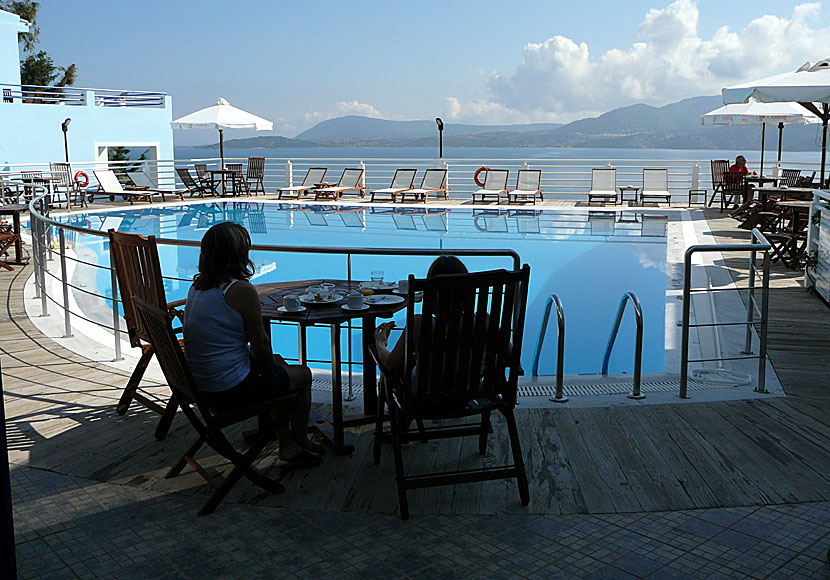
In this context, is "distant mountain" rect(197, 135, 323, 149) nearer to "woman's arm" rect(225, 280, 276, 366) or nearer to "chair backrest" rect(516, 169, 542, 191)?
"chair backrest" rect(516, 169, 542, 191)

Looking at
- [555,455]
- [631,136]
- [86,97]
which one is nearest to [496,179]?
[86,97]

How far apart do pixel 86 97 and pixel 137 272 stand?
62.9 ft

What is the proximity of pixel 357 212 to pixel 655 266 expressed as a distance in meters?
7.17

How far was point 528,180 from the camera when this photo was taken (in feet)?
54.6

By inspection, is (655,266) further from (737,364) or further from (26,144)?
(26,144)

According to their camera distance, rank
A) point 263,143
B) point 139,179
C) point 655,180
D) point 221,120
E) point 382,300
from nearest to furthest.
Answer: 1. point 382,300
2. point 655,180
3. point 139,179
4. point 221,120
5. point 263,143

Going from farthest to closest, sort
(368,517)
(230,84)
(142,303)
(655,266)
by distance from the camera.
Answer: (230,84)
(655,266)
(142,303)
(368,517)

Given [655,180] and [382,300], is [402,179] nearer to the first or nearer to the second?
[655,180]

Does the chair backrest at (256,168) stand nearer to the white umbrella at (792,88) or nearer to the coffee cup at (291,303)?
the white umbrella at (792,88)

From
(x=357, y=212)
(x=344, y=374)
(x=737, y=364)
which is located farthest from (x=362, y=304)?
(x=357, y=212)

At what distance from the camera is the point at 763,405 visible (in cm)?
368

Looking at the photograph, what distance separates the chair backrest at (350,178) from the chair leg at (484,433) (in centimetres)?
1504

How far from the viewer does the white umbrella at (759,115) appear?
1338 cm

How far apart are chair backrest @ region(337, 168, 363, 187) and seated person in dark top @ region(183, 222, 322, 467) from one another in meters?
15.2
